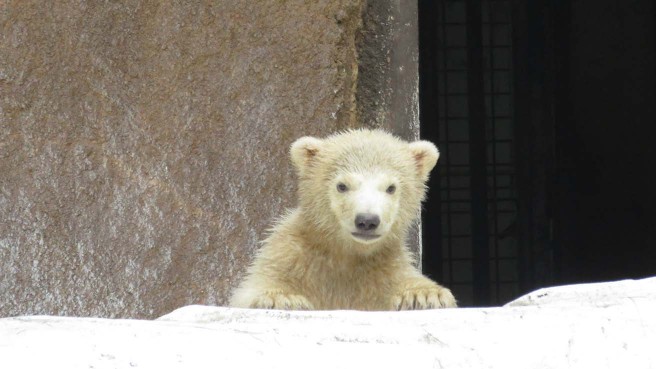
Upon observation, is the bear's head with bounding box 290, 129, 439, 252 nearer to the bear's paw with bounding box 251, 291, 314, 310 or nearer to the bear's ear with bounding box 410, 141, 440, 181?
the bear's ear with bounding box 410, 141, 440, 181

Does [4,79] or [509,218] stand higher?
[4,79]

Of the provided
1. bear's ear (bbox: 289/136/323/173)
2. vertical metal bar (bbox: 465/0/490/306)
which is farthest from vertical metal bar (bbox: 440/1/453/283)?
bear's ear (bbox: 289/136/323/173)

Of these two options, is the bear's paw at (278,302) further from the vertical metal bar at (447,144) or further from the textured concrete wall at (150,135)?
the vertical metal bar at (447,144)

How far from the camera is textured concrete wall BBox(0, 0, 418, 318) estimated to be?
206 inches

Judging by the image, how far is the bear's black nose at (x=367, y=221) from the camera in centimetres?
479

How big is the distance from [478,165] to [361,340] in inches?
243

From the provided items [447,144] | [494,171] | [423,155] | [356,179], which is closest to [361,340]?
[356,179]

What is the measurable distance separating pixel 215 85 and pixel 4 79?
793 mm

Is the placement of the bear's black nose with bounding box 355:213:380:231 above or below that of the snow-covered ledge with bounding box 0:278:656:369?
above

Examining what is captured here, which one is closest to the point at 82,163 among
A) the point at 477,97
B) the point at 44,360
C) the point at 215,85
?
the point at 215,85

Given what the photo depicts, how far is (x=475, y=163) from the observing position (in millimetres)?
9531

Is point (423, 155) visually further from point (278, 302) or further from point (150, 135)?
point (150, 135)

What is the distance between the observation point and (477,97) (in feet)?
31.6

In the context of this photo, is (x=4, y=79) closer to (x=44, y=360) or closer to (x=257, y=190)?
(x=257, y=190)
